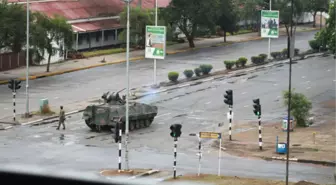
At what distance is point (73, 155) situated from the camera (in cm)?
3309

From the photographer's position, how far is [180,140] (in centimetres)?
3794

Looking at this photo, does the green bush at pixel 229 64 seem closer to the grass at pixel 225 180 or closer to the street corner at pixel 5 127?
the street corner at pixel 5 127

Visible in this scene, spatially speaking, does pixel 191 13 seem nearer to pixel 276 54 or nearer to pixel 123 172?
pixel 276 54

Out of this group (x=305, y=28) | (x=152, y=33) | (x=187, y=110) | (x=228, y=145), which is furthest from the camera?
(x=305, y=28)

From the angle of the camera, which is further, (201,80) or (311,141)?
(201,80)

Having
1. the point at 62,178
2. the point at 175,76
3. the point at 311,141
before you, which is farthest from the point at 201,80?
the point at 62,178

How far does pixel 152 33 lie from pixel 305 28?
5624 centimetres

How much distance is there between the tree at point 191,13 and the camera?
79.8 meters

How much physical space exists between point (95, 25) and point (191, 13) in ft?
32.4

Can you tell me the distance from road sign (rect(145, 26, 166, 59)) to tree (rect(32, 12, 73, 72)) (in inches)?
431

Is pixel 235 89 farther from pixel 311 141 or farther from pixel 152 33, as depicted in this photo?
pixel 311 141

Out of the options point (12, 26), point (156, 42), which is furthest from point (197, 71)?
point (12, 26)

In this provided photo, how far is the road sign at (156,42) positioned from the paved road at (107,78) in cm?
395

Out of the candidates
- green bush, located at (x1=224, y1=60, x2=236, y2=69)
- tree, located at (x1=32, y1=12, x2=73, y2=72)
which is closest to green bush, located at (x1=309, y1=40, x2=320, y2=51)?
green bush, located at (x1=224, y1=60, x2=236, y2=69)
